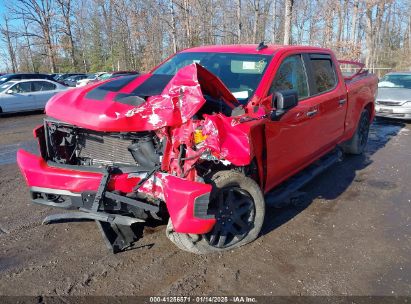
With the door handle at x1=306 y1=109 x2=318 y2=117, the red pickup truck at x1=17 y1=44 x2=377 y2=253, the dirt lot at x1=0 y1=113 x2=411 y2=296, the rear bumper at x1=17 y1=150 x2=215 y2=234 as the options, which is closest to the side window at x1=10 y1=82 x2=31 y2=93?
the dirt lot at x1=0 y1=113 x2=411 y2=296

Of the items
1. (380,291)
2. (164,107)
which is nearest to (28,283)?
(164,107)

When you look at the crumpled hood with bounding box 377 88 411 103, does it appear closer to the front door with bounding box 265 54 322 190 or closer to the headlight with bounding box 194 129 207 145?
the front door with bounding box 265 54 322 190

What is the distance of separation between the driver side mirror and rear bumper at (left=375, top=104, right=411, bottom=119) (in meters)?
8.15

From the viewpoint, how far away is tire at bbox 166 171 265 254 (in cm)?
312

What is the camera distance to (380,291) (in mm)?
2877

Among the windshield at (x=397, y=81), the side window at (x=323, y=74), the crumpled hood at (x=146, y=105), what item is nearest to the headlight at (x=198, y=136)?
Answer: the crumpled hood at (x=146, y=105)

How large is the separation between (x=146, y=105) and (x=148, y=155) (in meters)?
0.44

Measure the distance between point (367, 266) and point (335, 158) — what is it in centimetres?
241

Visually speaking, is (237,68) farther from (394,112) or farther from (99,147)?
(394,112)

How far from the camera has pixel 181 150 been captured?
2.96 metres

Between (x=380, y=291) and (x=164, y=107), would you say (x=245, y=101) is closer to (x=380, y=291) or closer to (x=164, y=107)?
(x=164, y=107)

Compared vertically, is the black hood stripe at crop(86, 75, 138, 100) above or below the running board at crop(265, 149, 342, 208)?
above

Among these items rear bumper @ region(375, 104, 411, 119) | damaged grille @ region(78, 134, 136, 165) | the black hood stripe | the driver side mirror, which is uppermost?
the black hood stripe

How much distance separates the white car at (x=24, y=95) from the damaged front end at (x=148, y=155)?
12346mm
